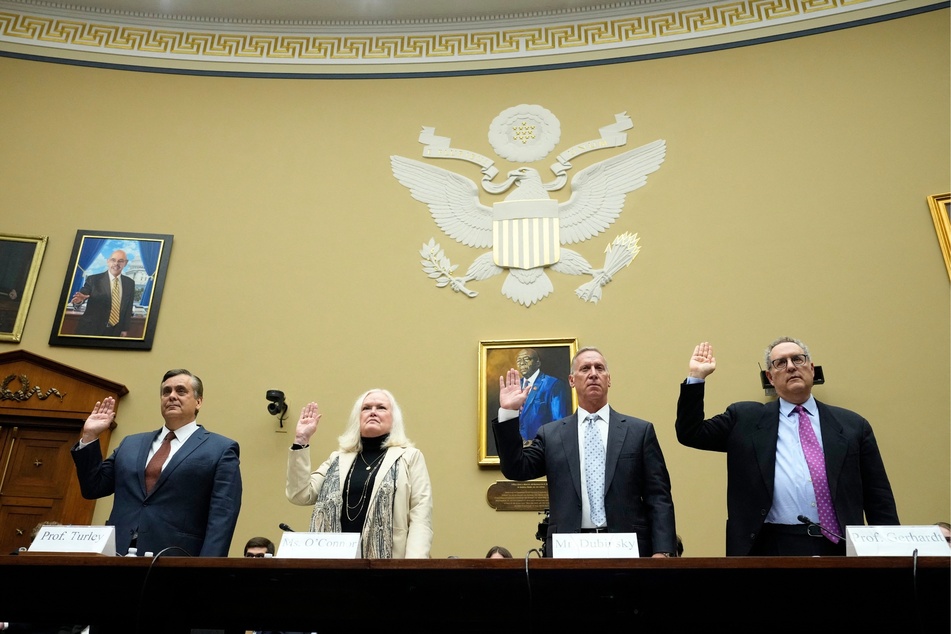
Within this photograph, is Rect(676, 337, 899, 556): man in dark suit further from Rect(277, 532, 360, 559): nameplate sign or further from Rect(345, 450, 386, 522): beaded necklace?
Rect(277, 532, 360, 559): nameplate sign

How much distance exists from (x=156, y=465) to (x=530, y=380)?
3470 millimetres

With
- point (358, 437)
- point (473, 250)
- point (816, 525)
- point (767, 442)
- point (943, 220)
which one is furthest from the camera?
point (473, 250)

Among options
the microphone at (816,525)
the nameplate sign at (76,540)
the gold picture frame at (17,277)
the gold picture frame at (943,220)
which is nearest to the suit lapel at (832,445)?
the microphone at (816,525)

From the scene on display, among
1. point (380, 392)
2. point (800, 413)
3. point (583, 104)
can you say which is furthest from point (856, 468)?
point (583, 104)

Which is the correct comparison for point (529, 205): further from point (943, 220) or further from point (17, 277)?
point (17, 277)

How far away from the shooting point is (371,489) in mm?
3570

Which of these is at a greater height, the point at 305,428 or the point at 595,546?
the point at 305,428

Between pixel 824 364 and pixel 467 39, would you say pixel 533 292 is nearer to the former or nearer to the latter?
pixel 824 364

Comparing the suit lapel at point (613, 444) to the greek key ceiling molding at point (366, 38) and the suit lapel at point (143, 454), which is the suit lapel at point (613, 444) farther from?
the greek key ceiling molding at point (366, 38)

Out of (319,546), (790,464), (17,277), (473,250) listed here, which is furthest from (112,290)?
(790,464)

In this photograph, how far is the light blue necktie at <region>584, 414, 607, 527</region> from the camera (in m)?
3.30

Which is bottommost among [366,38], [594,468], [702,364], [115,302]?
[594,468]

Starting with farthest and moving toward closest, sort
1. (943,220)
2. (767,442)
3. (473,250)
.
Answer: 1. (473,250)
2. (943,220)
3. (767,442)

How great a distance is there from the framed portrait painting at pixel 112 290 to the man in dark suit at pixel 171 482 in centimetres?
330
